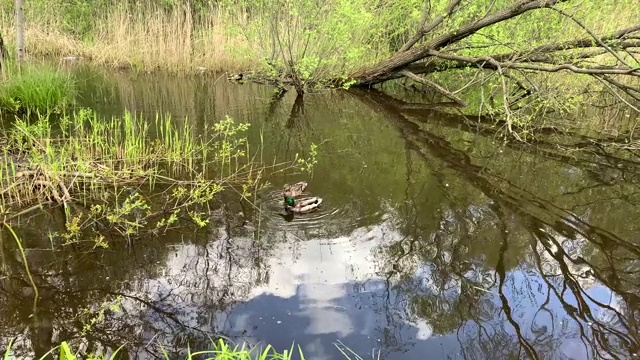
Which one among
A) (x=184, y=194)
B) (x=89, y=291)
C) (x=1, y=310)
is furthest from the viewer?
(x=184, y=194)

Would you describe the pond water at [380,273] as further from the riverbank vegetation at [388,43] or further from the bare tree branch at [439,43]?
the bare tree branch at [439,43]

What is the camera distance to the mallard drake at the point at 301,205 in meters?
4.26

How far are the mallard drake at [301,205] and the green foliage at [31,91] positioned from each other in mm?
4105

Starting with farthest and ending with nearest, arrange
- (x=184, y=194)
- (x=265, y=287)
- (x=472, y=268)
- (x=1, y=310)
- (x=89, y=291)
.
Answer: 1. (x=184, y=194)
2. (x=472, y=268)
3. (x=265, y=287)
4. (x=89, y=291)
5. (x=1, y=310)

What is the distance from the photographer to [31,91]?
6605mm

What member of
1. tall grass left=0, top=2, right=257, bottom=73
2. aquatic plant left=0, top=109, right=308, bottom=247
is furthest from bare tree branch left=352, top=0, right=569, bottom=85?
aquatic plant left=0, top=109, right=308, bottom=247

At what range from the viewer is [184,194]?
459 cm

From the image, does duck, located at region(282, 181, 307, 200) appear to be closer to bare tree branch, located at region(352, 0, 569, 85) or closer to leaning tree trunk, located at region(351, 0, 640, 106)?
leaning tree trunk, located at region(351, 0, 640, 106)

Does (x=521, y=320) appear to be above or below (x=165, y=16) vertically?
below

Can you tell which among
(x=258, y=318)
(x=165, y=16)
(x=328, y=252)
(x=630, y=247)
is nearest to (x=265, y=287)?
(x=258, y=318)

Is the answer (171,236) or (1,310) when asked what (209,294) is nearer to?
(171,236)

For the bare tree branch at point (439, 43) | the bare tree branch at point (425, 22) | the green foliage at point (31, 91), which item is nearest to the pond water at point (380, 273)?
the bare tree branch at point (439, 43)

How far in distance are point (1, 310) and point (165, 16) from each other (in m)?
11.0

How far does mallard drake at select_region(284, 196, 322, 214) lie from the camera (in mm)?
4258
